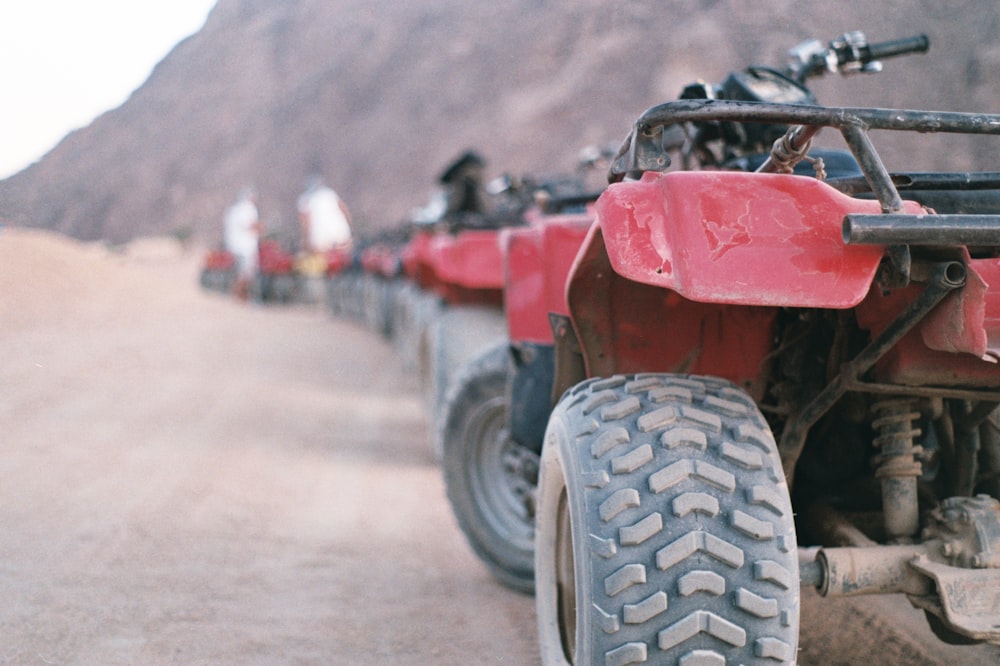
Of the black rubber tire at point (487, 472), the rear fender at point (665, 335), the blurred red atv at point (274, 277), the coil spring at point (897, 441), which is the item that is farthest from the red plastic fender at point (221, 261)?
the coil spring at point (897, 441)

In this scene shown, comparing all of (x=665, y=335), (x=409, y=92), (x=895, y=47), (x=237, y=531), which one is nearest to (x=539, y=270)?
(x=665, y=335)

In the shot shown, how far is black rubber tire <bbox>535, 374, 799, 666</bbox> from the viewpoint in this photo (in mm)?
1993

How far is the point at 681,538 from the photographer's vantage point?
202 centimetres

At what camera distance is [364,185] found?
4212 centimetres

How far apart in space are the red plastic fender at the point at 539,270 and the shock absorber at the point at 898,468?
95 cm

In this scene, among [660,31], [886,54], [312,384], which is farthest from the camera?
[660,31]

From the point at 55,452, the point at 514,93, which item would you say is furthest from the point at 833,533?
the point at 514,93

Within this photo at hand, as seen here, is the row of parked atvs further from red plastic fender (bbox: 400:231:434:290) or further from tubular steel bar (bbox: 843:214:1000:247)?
red plastic fender (bbox: 400:231:434:290)

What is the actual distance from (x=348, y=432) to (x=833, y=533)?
16.4ft

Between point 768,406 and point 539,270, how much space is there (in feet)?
3.05

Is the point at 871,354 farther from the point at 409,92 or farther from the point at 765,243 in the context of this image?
the point at 409,92

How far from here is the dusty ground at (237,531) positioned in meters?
3.22

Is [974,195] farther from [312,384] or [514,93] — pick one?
[514,93]

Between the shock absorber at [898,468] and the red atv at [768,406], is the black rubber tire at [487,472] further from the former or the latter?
the shock absorber at [898,468]
